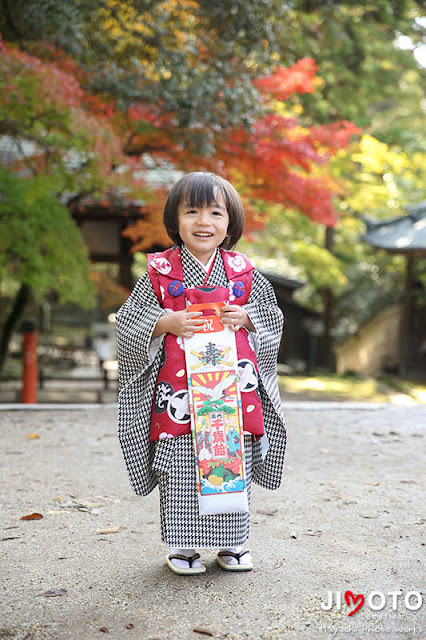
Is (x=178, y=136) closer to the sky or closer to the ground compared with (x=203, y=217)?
closer to the sky

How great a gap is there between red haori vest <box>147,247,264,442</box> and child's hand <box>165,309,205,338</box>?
0.23ft

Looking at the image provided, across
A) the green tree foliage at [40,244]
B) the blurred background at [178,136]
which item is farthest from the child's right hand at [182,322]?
the green tree foliage at [40,244]

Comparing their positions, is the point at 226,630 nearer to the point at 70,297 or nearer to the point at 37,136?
the point at 37,136

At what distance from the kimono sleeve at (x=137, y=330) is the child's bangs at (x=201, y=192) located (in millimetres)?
380

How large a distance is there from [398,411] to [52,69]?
4809 millimetres

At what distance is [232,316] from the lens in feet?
A: 8.78

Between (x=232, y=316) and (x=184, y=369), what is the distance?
289 millimetres

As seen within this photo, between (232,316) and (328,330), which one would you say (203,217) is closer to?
(232,316)

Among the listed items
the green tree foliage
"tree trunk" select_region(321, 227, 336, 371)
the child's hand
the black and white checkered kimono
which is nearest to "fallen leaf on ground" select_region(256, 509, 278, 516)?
the black and white checkered kimono

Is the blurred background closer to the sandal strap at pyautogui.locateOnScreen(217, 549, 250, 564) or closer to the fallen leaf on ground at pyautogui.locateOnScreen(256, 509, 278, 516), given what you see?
the fallen leaf on ground at pyautogui.locateOnScreen(256, 509, 278, 516)

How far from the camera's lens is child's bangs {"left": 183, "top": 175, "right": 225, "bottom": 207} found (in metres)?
2.73

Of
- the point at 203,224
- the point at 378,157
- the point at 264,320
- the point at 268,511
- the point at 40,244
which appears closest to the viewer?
the point at 203,224

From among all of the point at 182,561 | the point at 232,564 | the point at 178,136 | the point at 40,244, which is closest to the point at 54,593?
the point at 182,561

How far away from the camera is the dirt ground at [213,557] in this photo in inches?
90.1
